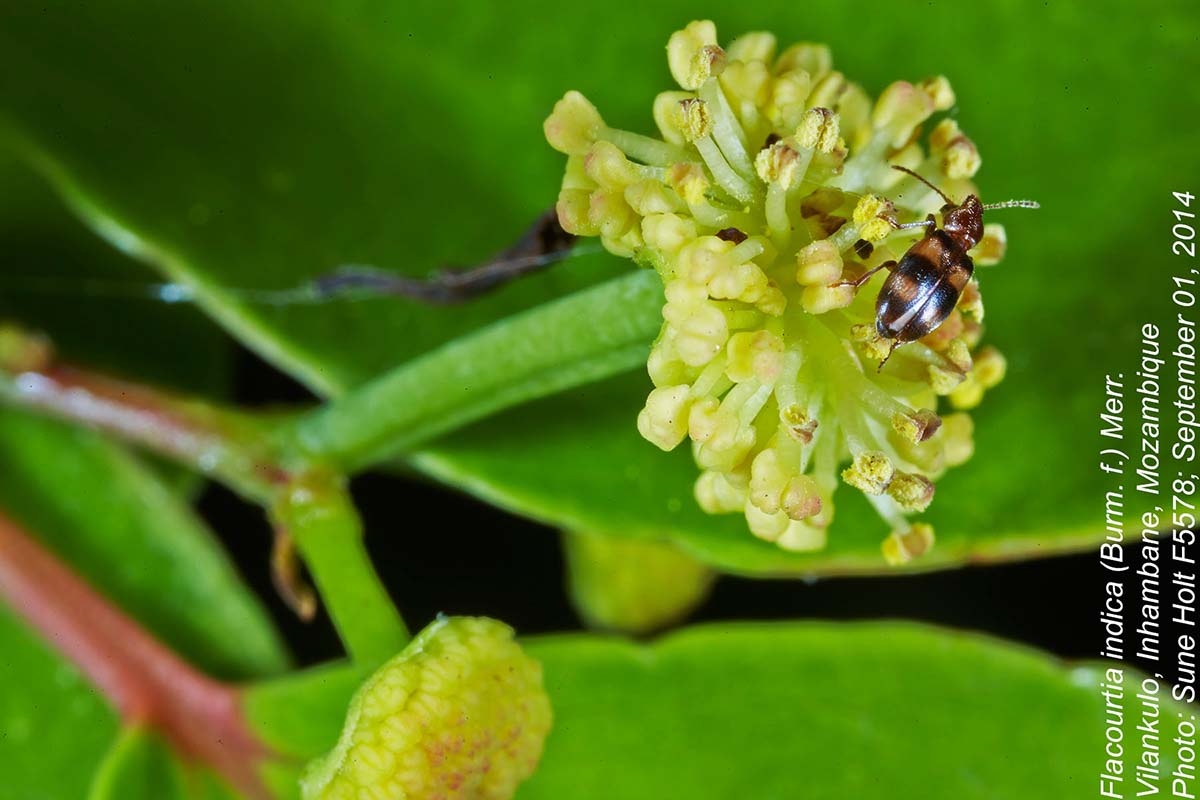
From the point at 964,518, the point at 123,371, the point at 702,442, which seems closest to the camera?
the point at 702,442

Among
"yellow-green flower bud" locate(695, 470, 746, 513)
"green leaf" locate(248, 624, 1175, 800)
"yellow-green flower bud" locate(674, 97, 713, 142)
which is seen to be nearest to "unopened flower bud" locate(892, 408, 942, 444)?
"yellow-green flower bud" locate(695, 470, 746, 513)

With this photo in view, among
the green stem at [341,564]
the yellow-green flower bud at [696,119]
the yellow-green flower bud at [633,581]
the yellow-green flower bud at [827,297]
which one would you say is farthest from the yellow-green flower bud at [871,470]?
the yellow-green flower bud at [633,581]

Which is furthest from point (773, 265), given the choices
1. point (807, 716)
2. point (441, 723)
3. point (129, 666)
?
point (129, 666)

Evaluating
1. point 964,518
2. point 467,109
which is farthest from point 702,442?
point 467,109

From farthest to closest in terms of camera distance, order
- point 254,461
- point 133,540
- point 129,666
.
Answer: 1. point 133,540
2. point 129,666
3. point 254,461

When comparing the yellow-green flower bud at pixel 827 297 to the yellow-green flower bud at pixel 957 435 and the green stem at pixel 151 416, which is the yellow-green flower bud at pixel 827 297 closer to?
the yellow-green flower bud at pixel 957 435

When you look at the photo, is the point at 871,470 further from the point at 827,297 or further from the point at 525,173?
the point at 525,173

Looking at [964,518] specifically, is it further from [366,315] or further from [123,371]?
[123,371]
